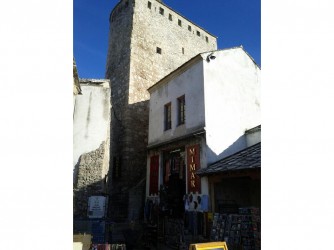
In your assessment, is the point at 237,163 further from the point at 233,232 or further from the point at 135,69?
the point at 135,69

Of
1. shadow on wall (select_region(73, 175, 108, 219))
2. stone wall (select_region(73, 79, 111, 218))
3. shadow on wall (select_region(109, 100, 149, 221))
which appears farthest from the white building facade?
shadow on wall (select_region(73, 175, 108, 219))

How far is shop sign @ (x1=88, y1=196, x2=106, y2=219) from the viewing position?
939 centimetres

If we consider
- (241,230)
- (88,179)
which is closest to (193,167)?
(241,230)

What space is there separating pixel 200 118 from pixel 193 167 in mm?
1773

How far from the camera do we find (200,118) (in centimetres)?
1001

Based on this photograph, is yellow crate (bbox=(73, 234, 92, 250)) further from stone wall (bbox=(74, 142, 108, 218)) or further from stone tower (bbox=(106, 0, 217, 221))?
stone tower (bbox=(106, 0, 217, 221))

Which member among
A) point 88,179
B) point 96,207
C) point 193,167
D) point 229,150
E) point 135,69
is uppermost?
point 135,69

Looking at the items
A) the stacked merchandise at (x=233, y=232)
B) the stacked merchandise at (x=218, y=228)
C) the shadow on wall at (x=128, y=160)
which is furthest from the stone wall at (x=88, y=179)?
the stacked merchandise at (x=233, y=232)

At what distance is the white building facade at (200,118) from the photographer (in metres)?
9.78

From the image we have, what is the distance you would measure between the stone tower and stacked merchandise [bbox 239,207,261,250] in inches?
264
